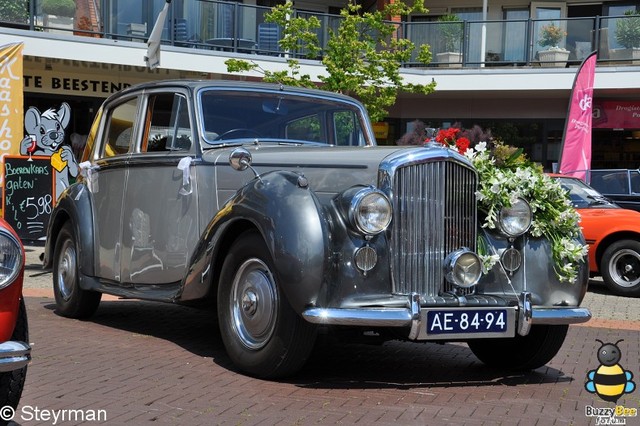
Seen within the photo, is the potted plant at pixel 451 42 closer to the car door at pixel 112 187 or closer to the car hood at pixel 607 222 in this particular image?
the car hood at pixel 607 222

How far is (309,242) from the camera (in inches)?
192

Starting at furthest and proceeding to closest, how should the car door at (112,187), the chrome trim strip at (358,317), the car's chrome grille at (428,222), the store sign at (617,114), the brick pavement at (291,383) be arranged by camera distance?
1. the store sign at (617,114)
2. the car door at (112,187)
3. the car's chrome grille at (428,222)
4. the chrome trim strip at (358,317)
5. the brick pavement at (291,383)

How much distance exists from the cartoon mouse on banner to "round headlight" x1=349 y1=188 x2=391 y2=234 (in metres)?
7.99

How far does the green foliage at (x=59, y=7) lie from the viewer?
17.3 meters

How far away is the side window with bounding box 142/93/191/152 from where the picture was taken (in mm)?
6535

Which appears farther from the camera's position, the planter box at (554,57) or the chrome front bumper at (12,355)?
the planter box at (554,57)

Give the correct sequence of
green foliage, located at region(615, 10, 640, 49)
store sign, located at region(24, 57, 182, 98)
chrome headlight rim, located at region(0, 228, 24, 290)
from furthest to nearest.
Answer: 1. green foliage, located at region(615, 10, 640, 49)
2. store sign, located at region(24, 57, 182, 98)
3. chrome headlight rim, located at region(0, 228, 24, 290)

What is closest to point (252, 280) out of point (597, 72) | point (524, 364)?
point (524, 364)

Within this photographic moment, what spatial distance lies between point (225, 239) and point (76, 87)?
14638mm

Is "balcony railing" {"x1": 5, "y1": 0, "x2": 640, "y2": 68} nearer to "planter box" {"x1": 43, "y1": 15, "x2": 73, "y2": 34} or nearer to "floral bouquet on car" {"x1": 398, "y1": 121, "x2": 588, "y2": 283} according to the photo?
"planter box" {"x1": 43, "y1": 15, "x2": 73, "y2": 34}

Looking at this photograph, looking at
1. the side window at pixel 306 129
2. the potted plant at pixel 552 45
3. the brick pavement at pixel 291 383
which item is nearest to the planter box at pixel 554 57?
the potted plant at pixel 552 45

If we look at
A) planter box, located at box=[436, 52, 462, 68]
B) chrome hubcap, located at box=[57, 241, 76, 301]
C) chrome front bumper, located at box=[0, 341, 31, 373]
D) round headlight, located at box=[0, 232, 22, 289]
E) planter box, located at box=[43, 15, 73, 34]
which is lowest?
chrome hubcap, located at box=[57, 241, 76, 301]

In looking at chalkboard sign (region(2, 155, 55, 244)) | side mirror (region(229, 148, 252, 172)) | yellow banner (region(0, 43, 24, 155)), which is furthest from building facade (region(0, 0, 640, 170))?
side mirror (region(229, 148, 252, 172))

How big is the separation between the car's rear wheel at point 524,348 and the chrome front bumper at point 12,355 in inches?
126
